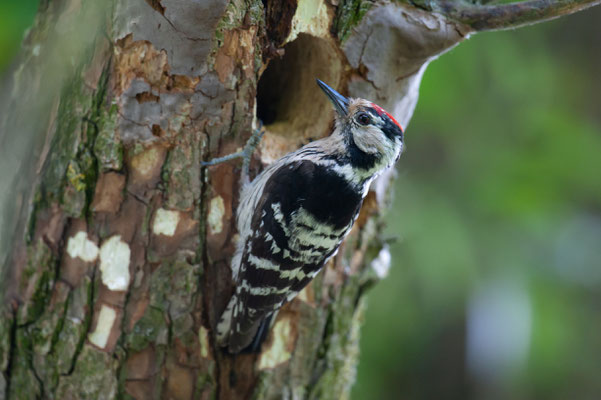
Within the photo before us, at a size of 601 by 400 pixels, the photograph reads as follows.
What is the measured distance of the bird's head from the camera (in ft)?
8.64

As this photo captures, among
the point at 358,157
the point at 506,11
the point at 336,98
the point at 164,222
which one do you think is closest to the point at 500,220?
the point at 358,157

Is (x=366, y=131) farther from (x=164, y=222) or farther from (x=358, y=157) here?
(x=164, y=222)

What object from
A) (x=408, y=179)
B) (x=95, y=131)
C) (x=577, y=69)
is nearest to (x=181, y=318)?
(x=95, y=131)

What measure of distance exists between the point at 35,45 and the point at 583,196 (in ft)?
14.4

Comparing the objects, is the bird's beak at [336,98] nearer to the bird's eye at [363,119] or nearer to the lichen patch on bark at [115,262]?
the bird's eye at [363,119]

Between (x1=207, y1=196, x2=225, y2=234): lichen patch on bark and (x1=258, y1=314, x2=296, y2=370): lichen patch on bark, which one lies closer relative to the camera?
(x1=207, y1=196, x2=225, y2=234): lichen patch on bark

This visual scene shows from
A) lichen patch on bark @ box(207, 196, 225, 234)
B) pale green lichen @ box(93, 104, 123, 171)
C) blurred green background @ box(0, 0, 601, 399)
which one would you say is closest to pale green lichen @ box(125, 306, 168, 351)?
lichen patch on bark @ box(207, 196, 225, 234)

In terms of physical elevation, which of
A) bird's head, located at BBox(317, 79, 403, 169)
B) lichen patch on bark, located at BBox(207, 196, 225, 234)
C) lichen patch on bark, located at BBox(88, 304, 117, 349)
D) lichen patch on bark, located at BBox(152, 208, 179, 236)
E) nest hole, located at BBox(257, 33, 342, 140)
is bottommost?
lichen patch on bark, located at BBox(88, 304, 117, 349)

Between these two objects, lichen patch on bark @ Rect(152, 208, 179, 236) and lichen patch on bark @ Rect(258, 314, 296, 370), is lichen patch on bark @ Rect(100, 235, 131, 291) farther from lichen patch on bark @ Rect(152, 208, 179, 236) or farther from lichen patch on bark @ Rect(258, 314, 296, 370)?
lichen patch on bark @ Rect(258, 314, 296, 370)

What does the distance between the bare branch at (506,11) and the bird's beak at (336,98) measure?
0.51 m

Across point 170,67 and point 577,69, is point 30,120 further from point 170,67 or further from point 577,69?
point 577,69

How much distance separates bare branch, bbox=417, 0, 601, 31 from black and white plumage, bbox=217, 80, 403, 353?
1.63 feet

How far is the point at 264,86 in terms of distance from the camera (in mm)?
3168

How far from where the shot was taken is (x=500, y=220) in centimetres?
484
